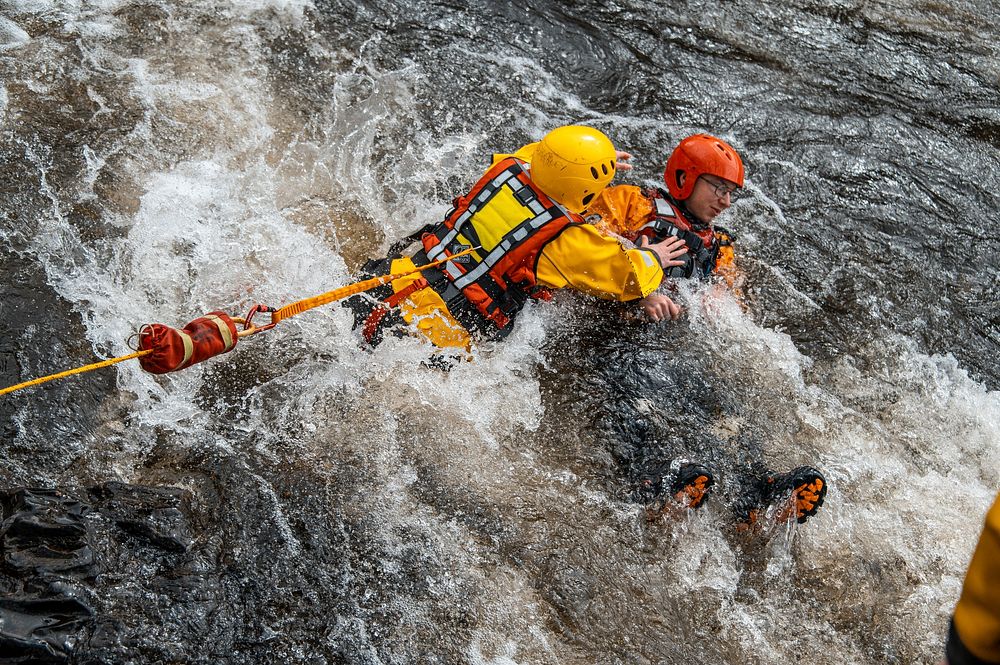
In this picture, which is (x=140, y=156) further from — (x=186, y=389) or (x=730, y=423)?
(x=730, y=423)

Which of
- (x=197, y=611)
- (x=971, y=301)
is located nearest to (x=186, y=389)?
(x=197, y=611)

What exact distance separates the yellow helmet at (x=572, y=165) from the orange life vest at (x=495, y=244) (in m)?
0.09

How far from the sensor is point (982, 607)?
1649 mm

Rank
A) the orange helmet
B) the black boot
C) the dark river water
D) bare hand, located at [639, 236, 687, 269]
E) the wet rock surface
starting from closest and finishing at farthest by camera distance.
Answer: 1. the wet rock surface
2. the dark river water
3. the black boot
4. bare hand, located at [639, 236, 687, 269]
5. the orange helmet

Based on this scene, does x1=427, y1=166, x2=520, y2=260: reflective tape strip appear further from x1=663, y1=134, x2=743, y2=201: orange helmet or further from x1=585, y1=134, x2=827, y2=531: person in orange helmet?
x1=663, y1=134, x2=743, y2=201: orange helmet

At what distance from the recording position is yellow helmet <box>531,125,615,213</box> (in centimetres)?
455

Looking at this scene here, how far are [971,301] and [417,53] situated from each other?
4.80 metres

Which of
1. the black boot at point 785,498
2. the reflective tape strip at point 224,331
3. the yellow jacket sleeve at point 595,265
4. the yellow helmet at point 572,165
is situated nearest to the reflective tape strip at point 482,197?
the yellow helmet at point 572,165

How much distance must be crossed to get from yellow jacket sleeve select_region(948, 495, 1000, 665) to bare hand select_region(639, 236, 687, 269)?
3330 millimetres

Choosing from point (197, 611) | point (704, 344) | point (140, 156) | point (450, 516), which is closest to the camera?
point (197, 611)

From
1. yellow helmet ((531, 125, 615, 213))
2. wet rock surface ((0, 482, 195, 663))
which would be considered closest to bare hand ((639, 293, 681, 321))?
yellow helmet ((531, 125, 615, 213))

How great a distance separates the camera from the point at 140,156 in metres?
5.97

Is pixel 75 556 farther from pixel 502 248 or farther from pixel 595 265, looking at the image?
pixel 595 265

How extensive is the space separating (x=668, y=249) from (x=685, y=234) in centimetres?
39
